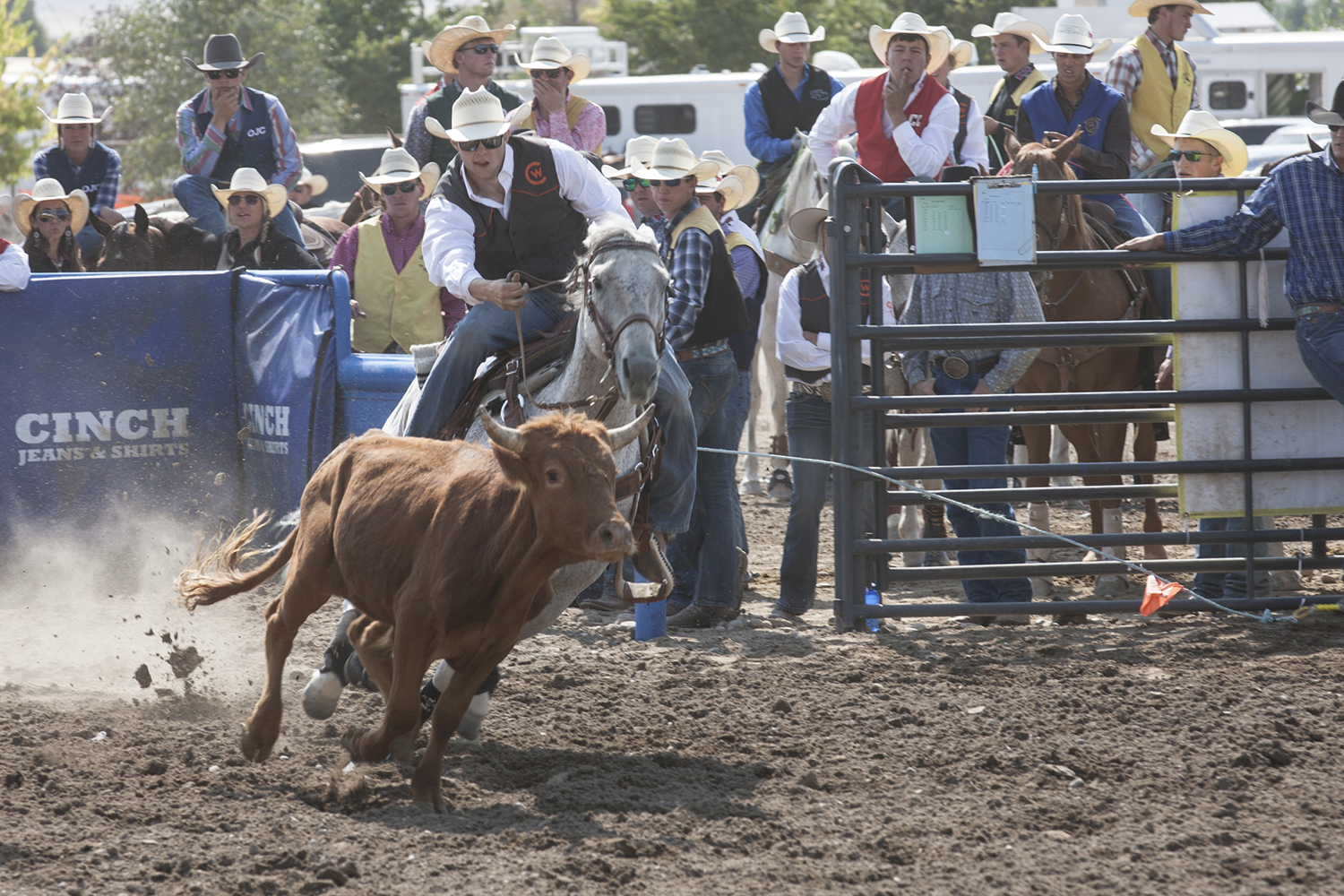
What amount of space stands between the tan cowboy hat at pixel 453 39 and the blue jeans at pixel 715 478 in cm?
312

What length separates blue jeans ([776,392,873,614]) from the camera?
293 inches

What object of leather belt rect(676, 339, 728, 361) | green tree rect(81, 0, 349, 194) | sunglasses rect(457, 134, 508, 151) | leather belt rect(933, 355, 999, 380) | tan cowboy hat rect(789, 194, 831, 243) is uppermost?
green tree rect(81, 0, 349, 194)

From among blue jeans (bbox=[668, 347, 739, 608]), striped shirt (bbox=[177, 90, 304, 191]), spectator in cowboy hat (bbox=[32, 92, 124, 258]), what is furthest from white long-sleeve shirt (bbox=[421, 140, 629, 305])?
spectator in cowboy hat (bbox=[32, 92, 124, 258])

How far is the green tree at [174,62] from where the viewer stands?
3278cm

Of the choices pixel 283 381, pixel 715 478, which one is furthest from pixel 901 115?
pixel 283 381

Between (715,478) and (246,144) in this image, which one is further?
(246,144)

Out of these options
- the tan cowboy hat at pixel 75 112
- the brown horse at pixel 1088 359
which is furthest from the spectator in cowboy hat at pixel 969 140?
the tan cowboy hat at pixel 75 112

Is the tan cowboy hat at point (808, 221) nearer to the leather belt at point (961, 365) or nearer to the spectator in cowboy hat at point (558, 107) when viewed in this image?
the leather belt at point (961, 365)

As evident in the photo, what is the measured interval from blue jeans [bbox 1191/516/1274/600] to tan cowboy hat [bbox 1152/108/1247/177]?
2.05 m

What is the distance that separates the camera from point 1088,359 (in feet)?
25.9

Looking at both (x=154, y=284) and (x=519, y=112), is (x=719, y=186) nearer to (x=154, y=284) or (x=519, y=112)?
(x=519, y=112)

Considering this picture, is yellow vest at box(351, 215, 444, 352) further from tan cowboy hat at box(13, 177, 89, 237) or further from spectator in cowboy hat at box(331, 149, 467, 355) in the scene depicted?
tan cowboy hat at box(13, 177, 89, 237)

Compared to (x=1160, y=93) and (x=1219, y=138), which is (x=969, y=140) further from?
(x=1160, y=93)

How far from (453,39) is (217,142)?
86.6 inches
